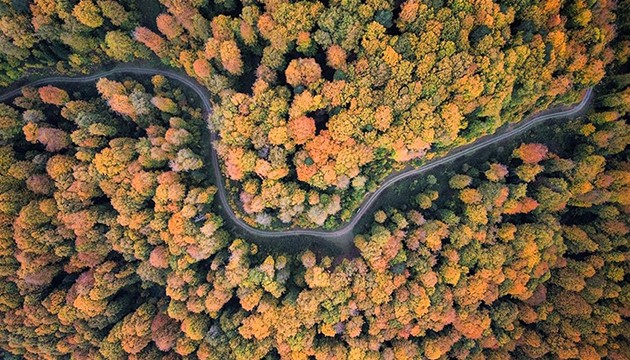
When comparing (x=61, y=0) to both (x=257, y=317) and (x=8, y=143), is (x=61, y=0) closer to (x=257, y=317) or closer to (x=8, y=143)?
(x=8, y=143)

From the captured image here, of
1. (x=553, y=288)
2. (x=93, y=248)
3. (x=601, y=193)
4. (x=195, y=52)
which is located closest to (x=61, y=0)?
(x=195, y=52)

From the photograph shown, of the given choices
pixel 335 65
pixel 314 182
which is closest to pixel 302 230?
pixel 314 182

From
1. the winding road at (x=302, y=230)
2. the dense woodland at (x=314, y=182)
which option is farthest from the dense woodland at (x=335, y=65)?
the winding road at (x=302, y=230)

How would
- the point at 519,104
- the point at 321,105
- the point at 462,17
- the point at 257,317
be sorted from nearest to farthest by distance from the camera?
the point at 462,17 → the point at 321,105 → the point at 519,104 → the point at 257,317

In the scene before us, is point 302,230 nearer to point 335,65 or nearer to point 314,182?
point 314,182

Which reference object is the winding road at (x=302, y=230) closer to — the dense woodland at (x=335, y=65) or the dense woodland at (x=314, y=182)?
the dense woodland at (x=314, y=182)

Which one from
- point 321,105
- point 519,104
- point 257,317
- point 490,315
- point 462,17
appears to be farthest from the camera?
point 490,315
